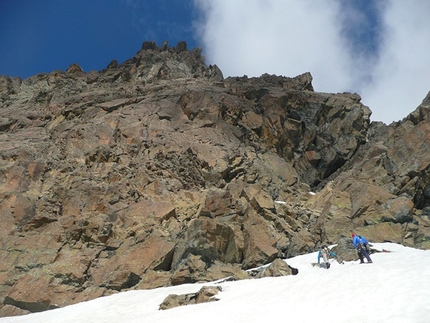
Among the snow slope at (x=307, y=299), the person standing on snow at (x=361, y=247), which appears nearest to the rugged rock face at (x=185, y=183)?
the snow slope at (x=307, y=299)

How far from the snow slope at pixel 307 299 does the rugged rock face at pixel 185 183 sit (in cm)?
264

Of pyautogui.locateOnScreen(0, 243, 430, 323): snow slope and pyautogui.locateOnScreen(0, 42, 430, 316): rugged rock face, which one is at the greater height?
pyautogui.locateOnScreen(0, 42, 430, 316): rugged rock face

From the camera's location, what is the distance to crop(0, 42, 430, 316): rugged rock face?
89.6 feet

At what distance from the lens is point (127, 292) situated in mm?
25156

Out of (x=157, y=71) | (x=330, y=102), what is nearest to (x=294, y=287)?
(x=330, y=102)

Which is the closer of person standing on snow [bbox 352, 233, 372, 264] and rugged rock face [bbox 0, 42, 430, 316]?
person standing on snow [bbox 352, 233, 372, 264]

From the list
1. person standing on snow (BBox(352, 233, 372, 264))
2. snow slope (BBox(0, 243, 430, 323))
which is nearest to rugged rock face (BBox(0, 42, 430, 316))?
snow slope (BBox(0, 243, 430, 323))

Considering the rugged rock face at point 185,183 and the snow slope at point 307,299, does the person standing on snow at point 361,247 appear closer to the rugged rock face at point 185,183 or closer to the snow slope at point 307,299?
the snow slope at point 307,299

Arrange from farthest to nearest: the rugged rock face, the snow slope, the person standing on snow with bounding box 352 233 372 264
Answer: the rugged rock face
the person standing on snow with bounding box 352 233 372 264
the snow slope

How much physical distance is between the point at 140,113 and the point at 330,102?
28.0 meters

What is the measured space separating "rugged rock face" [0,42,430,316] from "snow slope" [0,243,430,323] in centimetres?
264

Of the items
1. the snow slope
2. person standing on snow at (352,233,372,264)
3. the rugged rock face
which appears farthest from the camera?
the rugged rock face

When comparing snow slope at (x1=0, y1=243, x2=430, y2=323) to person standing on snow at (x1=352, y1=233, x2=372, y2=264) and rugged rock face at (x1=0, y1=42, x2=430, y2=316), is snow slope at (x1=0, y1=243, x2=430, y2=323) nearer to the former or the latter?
person standing on snow at (x1=352, y1=233, x2=372, y2=264)

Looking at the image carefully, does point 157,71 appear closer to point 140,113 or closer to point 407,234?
point 140,113
